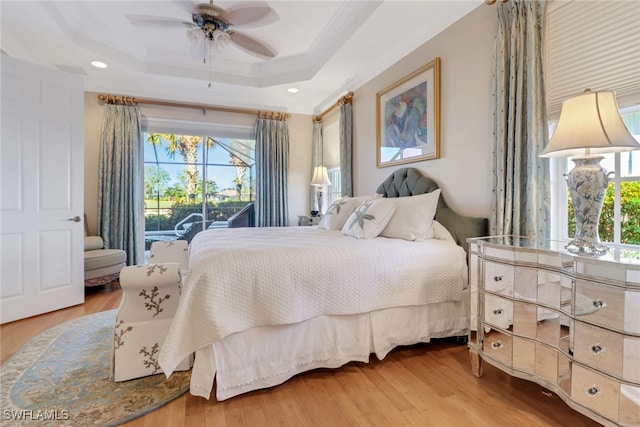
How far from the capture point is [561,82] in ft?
6.34

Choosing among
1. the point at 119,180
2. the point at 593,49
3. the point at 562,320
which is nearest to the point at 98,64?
the point at 119,180

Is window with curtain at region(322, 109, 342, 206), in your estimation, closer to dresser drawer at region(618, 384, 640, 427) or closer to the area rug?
the area rug

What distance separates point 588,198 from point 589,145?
11.3 inches

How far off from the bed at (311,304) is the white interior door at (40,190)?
2.14 meters

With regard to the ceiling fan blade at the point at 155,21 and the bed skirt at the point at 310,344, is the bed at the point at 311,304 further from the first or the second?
the ceiling fan blade at the point at 155,21

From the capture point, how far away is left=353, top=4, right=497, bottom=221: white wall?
2360 mm

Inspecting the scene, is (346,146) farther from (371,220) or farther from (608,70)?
(608,70)

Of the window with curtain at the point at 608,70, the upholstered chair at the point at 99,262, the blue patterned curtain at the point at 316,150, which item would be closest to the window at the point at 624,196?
the window with curtain at the point at 608,70

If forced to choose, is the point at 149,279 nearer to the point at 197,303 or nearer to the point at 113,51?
the point at 197,303

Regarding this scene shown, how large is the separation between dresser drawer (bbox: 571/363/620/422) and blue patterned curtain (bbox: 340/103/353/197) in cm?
316

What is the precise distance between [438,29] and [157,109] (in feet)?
13.1

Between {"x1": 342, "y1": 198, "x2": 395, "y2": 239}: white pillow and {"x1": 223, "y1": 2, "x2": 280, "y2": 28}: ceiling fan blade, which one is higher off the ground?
{"x1": 223, "y1": 2, "x2": 280, "y2": 28}: ceiling fan blade

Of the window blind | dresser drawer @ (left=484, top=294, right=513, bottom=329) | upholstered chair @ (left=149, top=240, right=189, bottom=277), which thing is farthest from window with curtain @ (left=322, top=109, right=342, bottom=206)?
dresser drawer @ (left=484, top=294, right=513, bottom=329)

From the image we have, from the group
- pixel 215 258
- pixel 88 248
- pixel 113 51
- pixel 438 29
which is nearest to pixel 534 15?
pixel 438 29
